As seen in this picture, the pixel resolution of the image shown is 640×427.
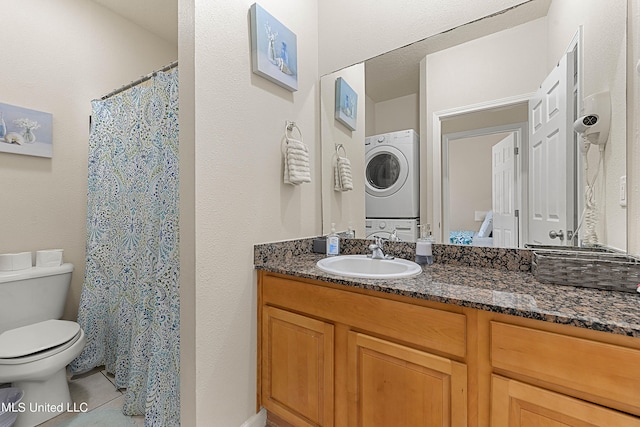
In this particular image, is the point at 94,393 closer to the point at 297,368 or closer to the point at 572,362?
the point at 297,368

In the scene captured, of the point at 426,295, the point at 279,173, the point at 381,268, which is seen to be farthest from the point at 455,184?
the point at 279,173

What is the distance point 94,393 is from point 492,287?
Result: 7.66 ft

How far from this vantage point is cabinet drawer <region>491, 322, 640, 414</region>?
0.66m

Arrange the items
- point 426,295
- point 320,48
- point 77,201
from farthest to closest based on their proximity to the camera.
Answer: point 77,201
point 320,48
point 426,295

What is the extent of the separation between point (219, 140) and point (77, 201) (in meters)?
1.66

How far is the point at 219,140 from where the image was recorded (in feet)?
4.11

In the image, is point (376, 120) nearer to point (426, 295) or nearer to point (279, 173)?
point (279, 173)

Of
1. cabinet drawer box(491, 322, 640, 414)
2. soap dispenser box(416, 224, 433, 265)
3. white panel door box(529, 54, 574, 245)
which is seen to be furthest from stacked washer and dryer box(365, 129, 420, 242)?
cabinet drawer box(491, 322, 640, 414)

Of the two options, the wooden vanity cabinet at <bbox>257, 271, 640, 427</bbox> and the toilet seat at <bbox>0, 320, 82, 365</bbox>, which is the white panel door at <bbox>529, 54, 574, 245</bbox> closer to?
the wooden vanity cabinet at <bbox>257, 271, 640, 427</bbox>

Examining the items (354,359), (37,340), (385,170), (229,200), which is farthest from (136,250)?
(385,170)

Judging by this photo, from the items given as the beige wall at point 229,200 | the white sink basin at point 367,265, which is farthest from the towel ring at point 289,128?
the white sink basin at point 367,265

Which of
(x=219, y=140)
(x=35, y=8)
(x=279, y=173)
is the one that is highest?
(x=35, y=8)

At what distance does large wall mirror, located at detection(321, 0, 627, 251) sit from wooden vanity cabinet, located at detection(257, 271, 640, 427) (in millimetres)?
600

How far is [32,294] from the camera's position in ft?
5.61
